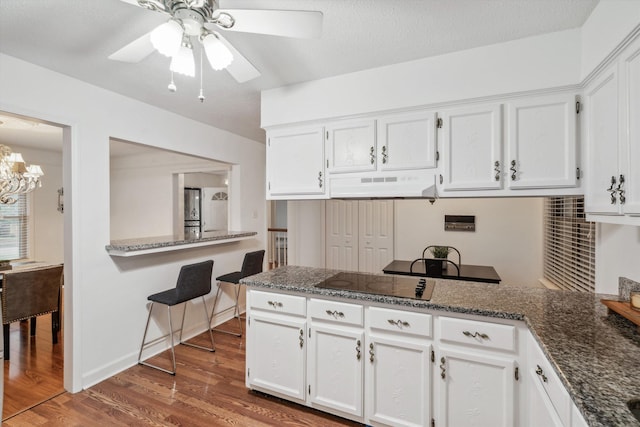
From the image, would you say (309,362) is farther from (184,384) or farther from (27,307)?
(27,307)

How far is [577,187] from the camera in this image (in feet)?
5.81

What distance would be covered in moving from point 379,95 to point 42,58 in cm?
226

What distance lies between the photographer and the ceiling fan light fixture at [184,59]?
1.32 meters

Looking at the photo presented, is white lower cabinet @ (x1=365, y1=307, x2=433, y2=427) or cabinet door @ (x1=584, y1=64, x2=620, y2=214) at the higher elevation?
cabinet door @ (x1=584, y1=64, x2=620, y2=214)

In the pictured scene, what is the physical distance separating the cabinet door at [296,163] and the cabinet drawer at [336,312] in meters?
0.82

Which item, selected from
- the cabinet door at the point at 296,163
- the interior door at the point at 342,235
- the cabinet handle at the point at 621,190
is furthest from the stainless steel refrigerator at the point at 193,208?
the cabinet handle at the point at 621,190

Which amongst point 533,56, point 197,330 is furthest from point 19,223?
point 533,56

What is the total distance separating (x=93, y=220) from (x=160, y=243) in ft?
1.78

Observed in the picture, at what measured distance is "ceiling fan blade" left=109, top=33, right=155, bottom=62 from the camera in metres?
1.40

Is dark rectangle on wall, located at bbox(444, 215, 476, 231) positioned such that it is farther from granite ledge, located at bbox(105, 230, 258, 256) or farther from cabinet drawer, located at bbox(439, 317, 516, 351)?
cabinet drawer, located at bbox(439, 317, 516, 351)

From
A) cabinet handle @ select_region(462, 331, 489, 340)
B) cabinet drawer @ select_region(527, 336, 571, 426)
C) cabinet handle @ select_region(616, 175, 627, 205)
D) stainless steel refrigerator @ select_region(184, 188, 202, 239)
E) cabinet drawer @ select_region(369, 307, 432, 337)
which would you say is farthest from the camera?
stainless steel refrigerator @ select_region(184, 188, 202, 239)

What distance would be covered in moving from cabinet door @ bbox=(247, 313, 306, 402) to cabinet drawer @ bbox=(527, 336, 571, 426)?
1.27 metres

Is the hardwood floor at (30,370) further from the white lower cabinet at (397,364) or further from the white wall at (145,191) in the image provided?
the white wall at (145,191)

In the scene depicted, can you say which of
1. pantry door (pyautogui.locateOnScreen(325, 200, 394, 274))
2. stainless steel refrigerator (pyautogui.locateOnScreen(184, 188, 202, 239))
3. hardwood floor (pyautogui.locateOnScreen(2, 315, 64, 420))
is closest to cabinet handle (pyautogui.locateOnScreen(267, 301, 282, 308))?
hardwood floor (pyautogui.locateOnScreen(2, 315, 64, 420))
